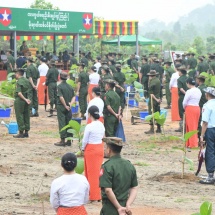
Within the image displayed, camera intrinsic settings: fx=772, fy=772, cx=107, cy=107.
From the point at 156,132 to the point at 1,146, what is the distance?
15.8ft

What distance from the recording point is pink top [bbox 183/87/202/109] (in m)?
17.0

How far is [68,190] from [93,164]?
3841 millimetres

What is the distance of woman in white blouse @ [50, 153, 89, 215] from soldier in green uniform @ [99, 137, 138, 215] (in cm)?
24

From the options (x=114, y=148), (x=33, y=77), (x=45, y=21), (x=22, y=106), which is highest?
(x=45, y=21)

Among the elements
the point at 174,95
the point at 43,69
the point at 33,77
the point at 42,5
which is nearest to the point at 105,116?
the point at 174,95

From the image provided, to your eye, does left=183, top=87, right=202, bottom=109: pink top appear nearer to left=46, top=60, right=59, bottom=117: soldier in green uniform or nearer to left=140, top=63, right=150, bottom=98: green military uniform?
left=46, top=60, right=59, bottom=117: soldier in green uniform

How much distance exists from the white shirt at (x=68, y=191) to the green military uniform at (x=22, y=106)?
10.1 metres

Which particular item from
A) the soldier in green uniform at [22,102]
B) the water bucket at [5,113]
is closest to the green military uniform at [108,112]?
the soldier in green uniform at [22,102]

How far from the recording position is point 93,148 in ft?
38.3

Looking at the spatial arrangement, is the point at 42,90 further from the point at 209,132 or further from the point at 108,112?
the point at 209,132

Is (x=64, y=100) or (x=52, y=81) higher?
(x=52, y=81)

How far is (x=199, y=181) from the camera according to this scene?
13.7 m

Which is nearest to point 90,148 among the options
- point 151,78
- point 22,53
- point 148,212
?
point 148,212

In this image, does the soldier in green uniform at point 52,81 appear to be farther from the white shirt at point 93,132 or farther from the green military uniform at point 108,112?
the white shirt at point 93,132
